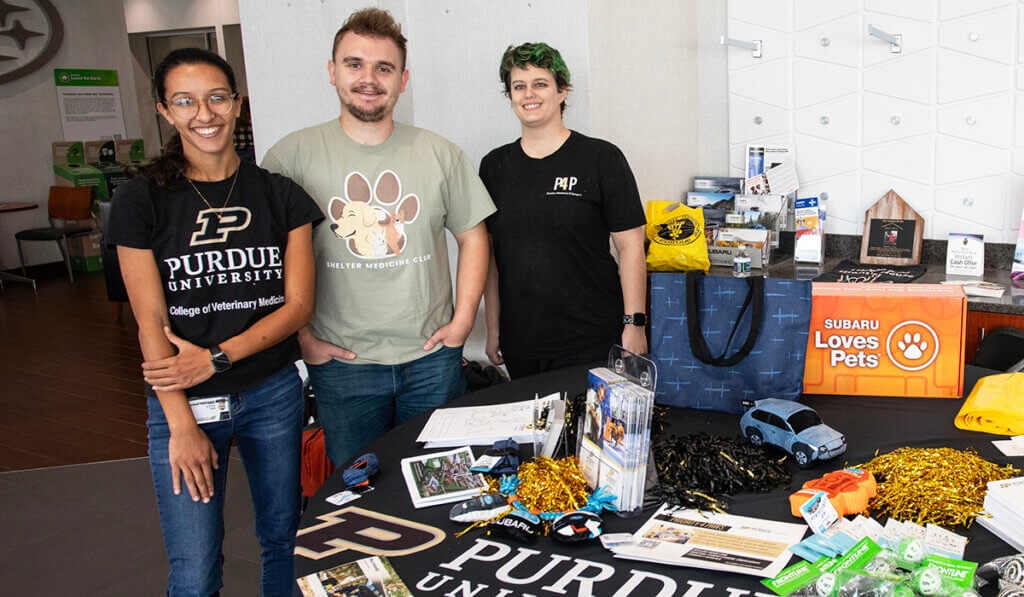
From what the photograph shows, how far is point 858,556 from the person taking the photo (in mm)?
1184

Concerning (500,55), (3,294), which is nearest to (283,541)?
(500,55)

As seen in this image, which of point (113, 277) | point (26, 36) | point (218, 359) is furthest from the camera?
point (26, 36)

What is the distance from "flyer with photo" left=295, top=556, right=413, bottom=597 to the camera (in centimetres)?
122

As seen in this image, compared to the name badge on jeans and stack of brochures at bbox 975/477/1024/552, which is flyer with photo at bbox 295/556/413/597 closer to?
the name badge on jeans

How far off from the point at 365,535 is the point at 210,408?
62 cm

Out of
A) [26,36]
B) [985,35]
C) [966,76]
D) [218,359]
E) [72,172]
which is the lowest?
[218,359]

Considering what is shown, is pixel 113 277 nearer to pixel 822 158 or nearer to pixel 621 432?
pixel 822 158

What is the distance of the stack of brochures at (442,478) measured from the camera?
150cm

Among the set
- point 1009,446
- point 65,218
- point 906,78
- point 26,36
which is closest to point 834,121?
point 906,78

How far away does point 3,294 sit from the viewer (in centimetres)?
766

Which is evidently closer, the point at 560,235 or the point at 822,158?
the point at 560,235

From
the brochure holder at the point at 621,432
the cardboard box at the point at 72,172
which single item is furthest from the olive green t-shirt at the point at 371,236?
the cardboard box at the point at 72,172

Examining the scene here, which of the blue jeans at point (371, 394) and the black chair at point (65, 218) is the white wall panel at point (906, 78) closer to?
the blue jeans at point (371, 394)

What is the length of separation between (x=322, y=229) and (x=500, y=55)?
1.18 metres
